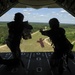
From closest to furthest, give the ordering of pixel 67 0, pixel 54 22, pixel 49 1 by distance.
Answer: pixel 54 22 → pixel 67 0 → pixel 49 1

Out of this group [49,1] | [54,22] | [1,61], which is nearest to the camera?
[54,22]

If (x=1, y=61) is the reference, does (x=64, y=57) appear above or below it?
above

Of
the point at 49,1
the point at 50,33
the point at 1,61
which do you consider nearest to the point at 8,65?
the point at 1,61

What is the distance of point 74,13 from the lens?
661 inches

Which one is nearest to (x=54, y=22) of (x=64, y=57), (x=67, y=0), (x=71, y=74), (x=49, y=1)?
(x=64, y=57)

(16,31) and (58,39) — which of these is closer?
(58,39)

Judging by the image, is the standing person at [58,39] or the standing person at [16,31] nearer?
the standing person at [58,39]

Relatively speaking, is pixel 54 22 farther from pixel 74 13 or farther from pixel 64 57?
pixel 74 13

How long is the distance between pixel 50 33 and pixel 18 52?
2.05m

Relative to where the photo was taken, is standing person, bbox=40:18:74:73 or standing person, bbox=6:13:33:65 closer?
standing person, bbox=40:18:74:73

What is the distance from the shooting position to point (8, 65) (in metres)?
11.8

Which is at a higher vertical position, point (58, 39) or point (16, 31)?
point (58, 39)

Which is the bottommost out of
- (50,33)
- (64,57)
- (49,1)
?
(49,1)

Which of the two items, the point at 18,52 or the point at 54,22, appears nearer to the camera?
the point at 54,22
